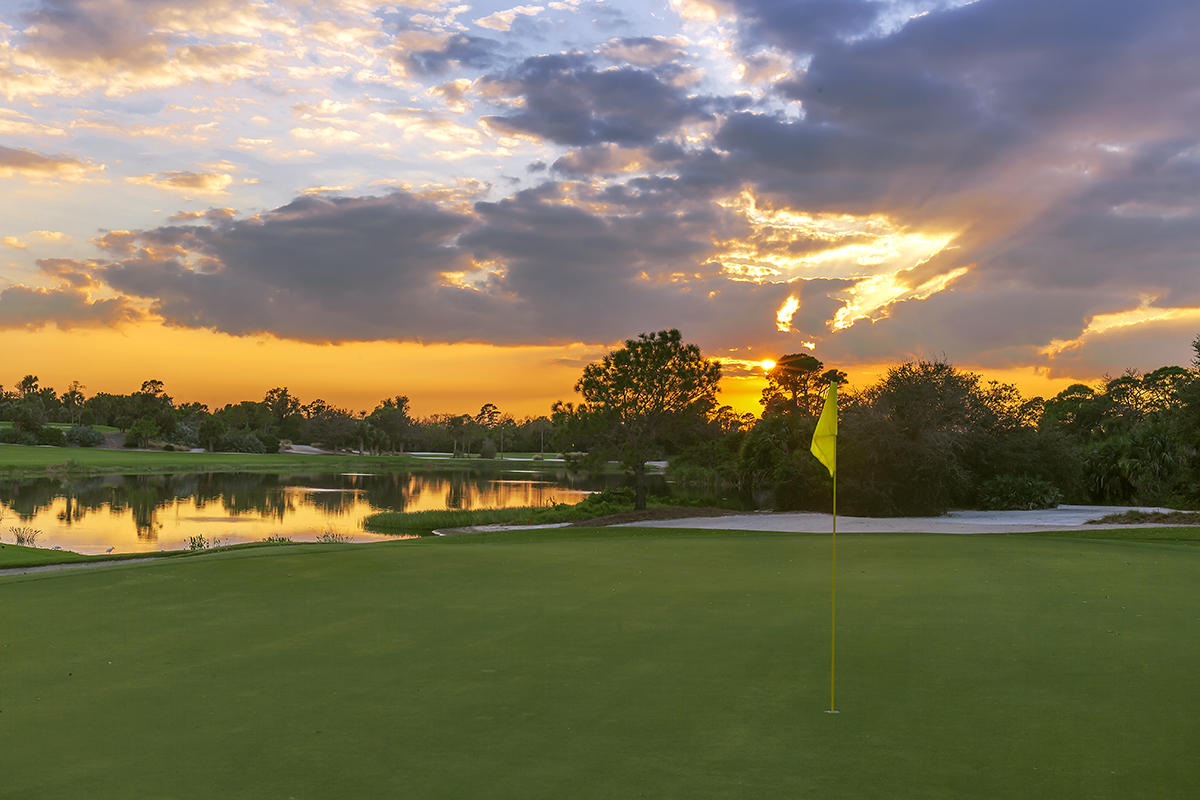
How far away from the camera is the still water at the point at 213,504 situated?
33.2 m

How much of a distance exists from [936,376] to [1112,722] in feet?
112

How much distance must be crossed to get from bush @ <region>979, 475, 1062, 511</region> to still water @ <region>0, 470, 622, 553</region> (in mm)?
25697

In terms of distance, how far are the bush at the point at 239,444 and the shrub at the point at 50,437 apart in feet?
66.2

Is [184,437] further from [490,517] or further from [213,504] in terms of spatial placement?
[490,517]

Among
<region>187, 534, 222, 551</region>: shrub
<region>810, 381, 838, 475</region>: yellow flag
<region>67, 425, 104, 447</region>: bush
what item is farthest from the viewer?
<region>67, 425, 104, 447</region>: bush

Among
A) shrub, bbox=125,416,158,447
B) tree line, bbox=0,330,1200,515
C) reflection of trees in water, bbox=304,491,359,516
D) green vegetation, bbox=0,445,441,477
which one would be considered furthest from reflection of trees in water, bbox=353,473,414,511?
shrub, bbox=125,416,158,447

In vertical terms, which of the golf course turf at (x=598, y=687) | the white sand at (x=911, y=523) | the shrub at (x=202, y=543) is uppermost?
the golf course turf at (x=598, y=687)

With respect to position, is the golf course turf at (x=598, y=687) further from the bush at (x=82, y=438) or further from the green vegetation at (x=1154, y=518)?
the bush at (x=82, y=438)

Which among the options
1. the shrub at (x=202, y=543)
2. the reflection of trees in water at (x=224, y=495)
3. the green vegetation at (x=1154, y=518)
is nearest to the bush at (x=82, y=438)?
the reflection of trees in water at (x=224, y=495)

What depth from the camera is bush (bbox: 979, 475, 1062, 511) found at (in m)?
37.5

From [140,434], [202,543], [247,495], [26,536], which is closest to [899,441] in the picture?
[202,543]

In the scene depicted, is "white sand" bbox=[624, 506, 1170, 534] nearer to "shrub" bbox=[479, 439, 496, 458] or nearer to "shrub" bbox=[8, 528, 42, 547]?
"shrub" bbox=[8, 528, 42, 547]

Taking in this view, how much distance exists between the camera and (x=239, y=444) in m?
126

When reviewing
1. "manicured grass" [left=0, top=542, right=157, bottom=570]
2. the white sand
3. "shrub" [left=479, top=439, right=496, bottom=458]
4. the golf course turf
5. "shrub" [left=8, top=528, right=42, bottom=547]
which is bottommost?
"shrub" [left=8, top=528, right=42, bottom=547]
